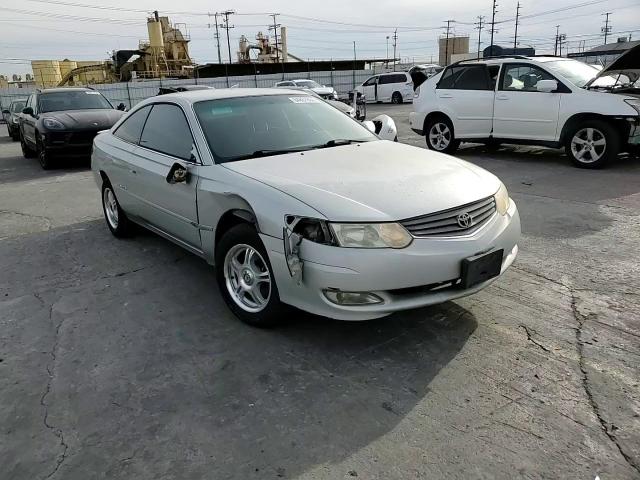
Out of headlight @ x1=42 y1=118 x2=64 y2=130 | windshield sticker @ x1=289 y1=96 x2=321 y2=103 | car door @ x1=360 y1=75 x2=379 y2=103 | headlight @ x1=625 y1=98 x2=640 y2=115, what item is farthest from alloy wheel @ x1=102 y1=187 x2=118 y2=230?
car door @ x1=360 y1=75 x2=379 y2=103

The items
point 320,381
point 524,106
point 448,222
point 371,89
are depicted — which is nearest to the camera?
point 320,381

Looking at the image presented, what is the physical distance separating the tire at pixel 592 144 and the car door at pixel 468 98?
1.56 m

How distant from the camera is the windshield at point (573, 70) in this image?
852 cm

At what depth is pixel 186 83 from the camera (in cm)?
3212

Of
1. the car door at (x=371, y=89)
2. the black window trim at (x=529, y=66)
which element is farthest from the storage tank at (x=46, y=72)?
the black window trim at (x=529, y=66)

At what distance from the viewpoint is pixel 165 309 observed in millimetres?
3852

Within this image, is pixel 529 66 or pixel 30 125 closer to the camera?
pixel 529 66

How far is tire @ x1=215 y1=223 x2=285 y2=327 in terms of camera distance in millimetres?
3245

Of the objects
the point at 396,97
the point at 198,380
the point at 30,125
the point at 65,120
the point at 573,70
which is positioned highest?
the point at 573,70

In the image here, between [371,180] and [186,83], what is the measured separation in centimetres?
3158

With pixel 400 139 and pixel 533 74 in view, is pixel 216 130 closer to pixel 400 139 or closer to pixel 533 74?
pixel 533 74

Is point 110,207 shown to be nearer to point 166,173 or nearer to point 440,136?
point 166,173

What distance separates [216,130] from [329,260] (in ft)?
5.53

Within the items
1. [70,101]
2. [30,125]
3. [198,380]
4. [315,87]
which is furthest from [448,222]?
[315,87]
